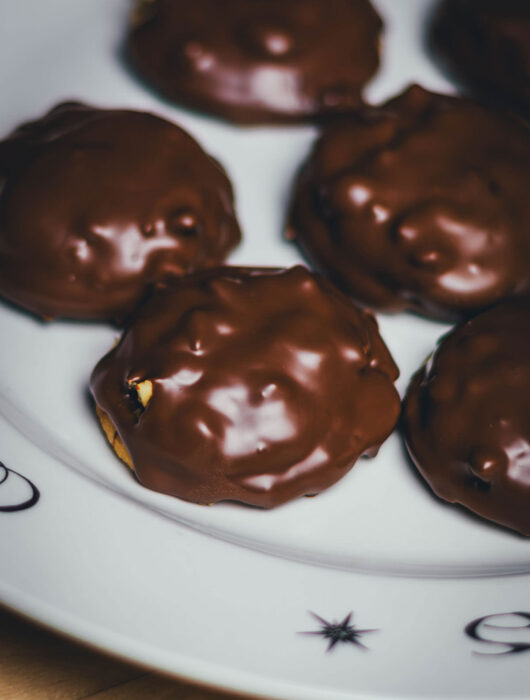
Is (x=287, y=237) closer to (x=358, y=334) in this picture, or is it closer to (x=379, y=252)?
(x=379, y=252)

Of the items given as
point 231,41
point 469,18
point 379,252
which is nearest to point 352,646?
point 379,252

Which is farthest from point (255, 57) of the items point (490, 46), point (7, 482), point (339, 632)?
point (339, 632)

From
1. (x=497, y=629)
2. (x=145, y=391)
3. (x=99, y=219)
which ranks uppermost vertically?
(x=99, y=219)

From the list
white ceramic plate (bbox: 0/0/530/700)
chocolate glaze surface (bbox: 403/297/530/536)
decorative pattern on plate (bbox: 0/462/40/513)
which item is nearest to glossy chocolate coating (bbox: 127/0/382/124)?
white ceramic plate (bbox: 0/0/530/700)

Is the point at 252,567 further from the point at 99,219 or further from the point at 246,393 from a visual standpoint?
the point at 99,219

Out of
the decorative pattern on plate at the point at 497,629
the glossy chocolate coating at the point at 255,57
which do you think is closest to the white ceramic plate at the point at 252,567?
the decorative pattern on plate at the point at 497,629

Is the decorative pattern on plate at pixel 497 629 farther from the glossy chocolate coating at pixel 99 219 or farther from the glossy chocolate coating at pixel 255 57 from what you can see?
the glossy chocolate coating at pixel 255 57
